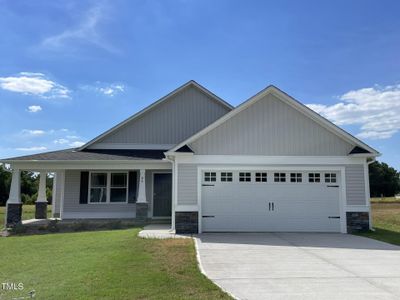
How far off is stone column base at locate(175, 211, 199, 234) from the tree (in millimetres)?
65682

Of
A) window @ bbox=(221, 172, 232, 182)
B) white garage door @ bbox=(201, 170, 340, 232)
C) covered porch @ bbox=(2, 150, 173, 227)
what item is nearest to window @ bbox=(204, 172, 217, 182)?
white garage door @ bbox=(201, 170, 340, 232)

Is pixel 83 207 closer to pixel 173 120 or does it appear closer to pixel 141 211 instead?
pixel 141 211

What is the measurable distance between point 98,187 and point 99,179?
1.25 feet

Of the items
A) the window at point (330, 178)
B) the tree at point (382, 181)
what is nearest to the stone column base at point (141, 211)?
the window at point (330, 178)

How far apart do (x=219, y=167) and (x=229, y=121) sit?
1.75 metres

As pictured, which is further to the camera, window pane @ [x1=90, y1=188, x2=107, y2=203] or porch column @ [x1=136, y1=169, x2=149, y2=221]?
window pane @ [x1=90, y1=188, x2=107, y2=203]

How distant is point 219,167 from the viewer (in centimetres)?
1423

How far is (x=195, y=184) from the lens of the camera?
14062mm

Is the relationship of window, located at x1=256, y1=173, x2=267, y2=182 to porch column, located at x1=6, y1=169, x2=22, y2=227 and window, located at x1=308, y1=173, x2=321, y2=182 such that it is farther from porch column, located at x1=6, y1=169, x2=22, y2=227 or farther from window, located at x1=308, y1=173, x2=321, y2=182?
porch column, located at x1=6, y1=169, x2=22, y2=227

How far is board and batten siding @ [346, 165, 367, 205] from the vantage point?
1429 centimetres

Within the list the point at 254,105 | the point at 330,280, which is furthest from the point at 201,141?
the point at 330,280

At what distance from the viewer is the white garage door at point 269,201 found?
14227mm

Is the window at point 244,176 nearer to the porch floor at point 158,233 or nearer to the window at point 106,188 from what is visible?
the porch floor at point 158,233

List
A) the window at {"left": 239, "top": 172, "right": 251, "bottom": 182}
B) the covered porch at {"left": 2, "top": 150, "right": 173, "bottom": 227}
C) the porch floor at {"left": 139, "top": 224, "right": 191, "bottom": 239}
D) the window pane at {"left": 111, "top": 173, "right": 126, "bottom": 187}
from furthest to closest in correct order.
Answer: the window pane at {"left": 111, "top": 173, "right": 126, "bottom": 187} → the covered porch at {"left": 2, "top": 150, "right": 173, "bottom": 227} → the window at {"left": 239, "top": 172, "right": 251, "bottom": 182} → the porch floor at {"left": 139, "top": 224, "right": 191, "bottom": 239}
